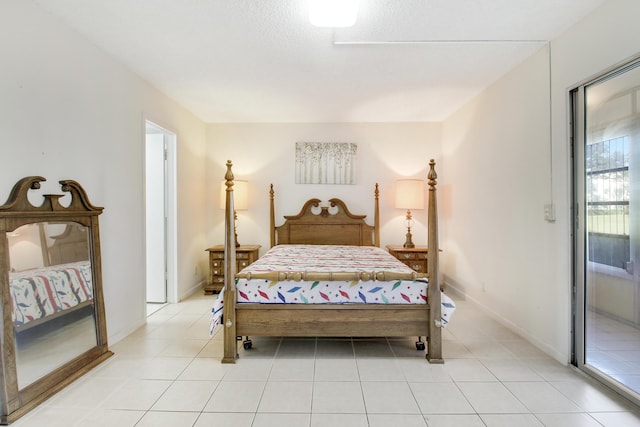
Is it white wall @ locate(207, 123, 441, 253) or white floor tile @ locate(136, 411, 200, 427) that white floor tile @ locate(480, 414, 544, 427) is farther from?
white wall @ locate(207, 123, 441, 253)

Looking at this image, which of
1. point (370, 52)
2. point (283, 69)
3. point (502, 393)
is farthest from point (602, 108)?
point (283, 69)

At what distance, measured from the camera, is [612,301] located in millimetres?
1995

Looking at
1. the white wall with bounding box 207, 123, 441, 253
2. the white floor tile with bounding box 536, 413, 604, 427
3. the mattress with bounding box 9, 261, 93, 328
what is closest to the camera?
the white floor tile with bounding box 536, 413, 604, 427

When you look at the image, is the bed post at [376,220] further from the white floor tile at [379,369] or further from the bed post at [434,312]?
the white floor tile at [379,369]

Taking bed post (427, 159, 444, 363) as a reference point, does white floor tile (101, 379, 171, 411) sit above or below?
below

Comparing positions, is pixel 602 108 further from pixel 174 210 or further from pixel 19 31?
pixel 174 210

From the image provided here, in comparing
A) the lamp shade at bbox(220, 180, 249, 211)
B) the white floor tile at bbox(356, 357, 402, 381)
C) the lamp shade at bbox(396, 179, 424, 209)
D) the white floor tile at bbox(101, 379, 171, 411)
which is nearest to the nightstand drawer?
the lamp shade at bbox(396, 179, 424, 209)

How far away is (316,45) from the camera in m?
2.43

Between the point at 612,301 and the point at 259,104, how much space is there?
3.64 m

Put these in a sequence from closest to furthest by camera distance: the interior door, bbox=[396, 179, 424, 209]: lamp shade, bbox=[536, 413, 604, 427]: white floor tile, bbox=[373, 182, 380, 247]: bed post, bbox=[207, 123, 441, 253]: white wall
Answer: bbox=[536, 413, 604, 427]: white floor tile → the interior door → bbox=[396, 179, 424, 209]: lamp shade → bbox=[373, 182, 380, 247]: bed post → bbox=[207, 123, 441, 253]: white wall

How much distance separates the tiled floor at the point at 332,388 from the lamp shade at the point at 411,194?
188 cm

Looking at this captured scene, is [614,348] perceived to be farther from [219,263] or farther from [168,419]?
[219,263]

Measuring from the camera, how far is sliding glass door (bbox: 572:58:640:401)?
6.07 ft

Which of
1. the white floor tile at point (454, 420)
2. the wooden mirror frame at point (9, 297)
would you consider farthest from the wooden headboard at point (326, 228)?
the white floor tile at point (454, 420)
